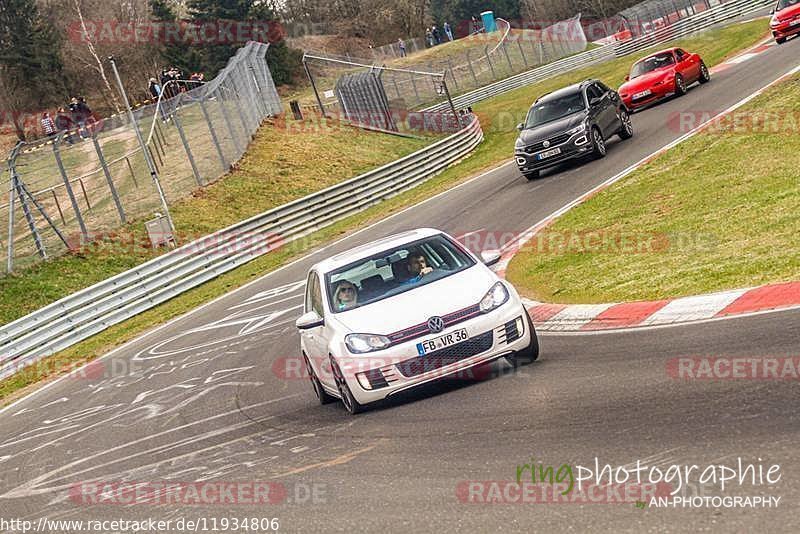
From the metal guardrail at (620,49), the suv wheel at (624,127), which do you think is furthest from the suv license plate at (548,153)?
the metal guardrail at (620,49)

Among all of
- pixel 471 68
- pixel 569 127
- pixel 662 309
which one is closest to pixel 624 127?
pixel 569 127

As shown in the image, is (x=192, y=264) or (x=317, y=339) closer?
(x=317, y=339)

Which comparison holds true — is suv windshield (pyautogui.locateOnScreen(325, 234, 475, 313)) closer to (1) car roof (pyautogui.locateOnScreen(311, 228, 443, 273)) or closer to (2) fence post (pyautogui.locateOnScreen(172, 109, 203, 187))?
(1) car roof (pyautogui.locateOnScreen(311, 228, 443, 273))

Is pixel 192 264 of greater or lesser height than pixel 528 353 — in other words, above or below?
below

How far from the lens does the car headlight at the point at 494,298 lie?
31.4 feet

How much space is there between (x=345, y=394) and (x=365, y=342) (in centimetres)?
62

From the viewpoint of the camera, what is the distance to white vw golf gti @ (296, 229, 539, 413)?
947 centimetres

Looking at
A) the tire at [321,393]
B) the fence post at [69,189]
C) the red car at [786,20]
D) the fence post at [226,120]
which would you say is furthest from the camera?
the red car at [786,20]

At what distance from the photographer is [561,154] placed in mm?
25344

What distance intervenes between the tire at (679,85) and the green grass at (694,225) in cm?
984

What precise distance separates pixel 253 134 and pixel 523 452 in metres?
34.9

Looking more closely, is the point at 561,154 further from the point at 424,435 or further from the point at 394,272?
the point at 424,435

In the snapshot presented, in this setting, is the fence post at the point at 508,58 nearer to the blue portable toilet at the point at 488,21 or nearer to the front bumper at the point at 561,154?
the blue portable toilet at the point at 488,21

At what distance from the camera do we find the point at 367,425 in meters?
9.45
